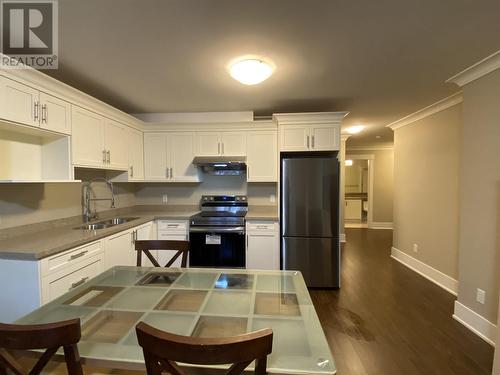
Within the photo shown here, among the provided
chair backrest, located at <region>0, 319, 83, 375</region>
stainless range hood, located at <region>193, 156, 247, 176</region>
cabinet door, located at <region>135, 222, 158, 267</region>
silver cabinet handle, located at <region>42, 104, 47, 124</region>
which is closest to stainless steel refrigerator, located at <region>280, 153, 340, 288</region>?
stainless range hood, located at <region>193, 156, 247, 176</region>

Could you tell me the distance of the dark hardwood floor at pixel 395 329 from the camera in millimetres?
1922

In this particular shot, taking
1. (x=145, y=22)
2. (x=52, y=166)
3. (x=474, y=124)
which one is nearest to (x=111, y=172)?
(x=52, y=166)

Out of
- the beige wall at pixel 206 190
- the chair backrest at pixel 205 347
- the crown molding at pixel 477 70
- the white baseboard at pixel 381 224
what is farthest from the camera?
the white baseboard at pixel 381 224

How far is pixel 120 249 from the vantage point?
261 centimetres

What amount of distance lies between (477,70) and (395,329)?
2.50m

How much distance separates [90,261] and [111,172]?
1552mm

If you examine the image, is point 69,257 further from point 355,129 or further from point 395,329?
point 355,129

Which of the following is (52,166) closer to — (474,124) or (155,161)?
(155,161)

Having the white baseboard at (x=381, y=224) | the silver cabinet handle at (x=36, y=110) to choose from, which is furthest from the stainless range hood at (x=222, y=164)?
the white baseboard at (x=381, y=224)

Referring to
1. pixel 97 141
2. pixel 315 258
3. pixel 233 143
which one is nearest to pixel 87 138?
pixel 97 141

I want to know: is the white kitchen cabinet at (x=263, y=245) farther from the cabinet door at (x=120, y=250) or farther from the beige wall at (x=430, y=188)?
the beige wall at (x=430, y=188)

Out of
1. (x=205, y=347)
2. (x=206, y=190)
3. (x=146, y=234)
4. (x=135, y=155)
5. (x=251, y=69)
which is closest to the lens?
(x=205, y=347)

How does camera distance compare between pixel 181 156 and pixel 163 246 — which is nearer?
pixel 163 246

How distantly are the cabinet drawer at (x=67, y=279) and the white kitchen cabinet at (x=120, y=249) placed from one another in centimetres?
14
